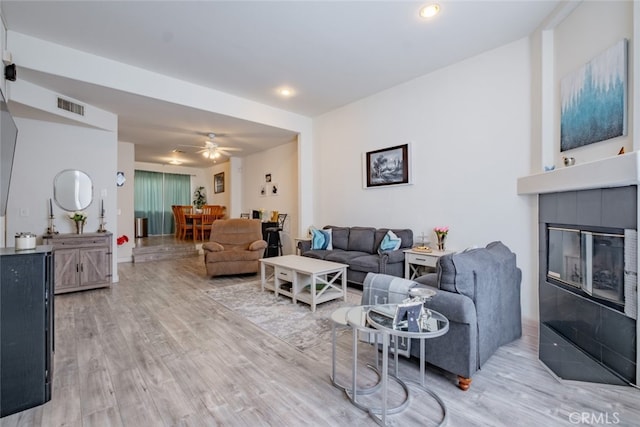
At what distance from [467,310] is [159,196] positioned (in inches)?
407

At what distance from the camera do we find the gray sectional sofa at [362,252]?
12.4 ft

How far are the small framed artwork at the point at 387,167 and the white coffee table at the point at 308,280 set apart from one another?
5.38 ft

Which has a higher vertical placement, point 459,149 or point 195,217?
point 459,149

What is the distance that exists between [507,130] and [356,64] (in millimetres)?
1990

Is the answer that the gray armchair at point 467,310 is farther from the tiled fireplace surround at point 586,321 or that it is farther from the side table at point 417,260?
the side table at point 417,260

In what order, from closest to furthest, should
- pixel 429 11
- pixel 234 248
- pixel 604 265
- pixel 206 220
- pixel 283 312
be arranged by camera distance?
pixel 604 265
pixel 429 11
pixel 283 312
pixel 234 248
pixel 206 220

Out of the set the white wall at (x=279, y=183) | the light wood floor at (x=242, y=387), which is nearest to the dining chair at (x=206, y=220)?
the white wall at (x=279, y=183)

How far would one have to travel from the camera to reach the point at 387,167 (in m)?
4.51

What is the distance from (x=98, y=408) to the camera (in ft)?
5.49

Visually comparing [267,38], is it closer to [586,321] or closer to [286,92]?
[286,92]

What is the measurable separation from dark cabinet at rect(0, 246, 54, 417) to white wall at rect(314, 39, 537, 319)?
395 cm

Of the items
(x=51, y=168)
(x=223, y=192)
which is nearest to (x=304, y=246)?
(x=51, y=168)

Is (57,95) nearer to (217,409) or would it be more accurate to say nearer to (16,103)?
(16,103)

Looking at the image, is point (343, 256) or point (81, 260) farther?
point (343, 256)
